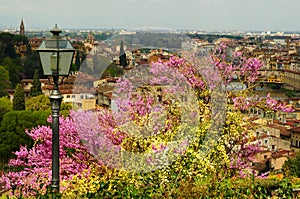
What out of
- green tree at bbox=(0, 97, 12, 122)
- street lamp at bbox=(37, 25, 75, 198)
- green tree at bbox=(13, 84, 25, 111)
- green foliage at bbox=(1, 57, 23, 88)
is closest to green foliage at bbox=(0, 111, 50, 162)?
green tree at bbox=(13, 84, 25, 111)

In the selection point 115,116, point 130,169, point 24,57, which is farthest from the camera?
point 24,57

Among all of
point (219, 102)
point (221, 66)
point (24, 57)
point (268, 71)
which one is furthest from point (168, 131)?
point (268, 71)

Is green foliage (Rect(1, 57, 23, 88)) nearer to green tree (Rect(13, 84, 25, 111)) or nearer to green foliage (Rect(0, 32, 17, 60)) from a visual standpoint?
green foliage (Rect(0, 32, 17, 60))

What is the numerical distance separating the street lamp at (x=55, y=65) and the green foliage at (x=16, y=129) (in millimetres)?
17071

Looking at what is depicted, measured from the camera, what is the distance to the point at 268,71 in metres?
76.6

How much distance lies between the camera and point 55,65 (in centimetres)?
391

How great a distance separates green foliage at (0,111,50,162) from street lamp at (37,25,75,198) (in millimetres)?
17071

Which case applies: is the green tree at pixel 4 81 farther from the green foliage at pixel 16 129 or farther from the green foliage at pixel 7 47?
the green foliage at pixel 16 129

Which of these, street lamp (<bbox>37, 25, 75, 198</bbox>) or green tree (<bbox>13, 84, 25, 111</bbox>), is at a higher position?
street lamp (<bbox>37, 25, 75, 198</bbox>)

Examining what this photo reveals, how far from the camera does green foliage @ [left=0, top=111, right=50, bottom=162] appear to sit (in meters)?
20.9

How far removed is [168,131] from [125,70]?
1450mm

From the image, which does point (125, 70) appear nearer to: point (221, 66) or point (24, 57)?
point (221, 66)

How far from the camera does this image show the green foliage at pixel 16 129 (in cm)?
2086

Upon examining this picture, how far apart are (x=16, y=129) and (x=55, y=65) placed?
722 inches
